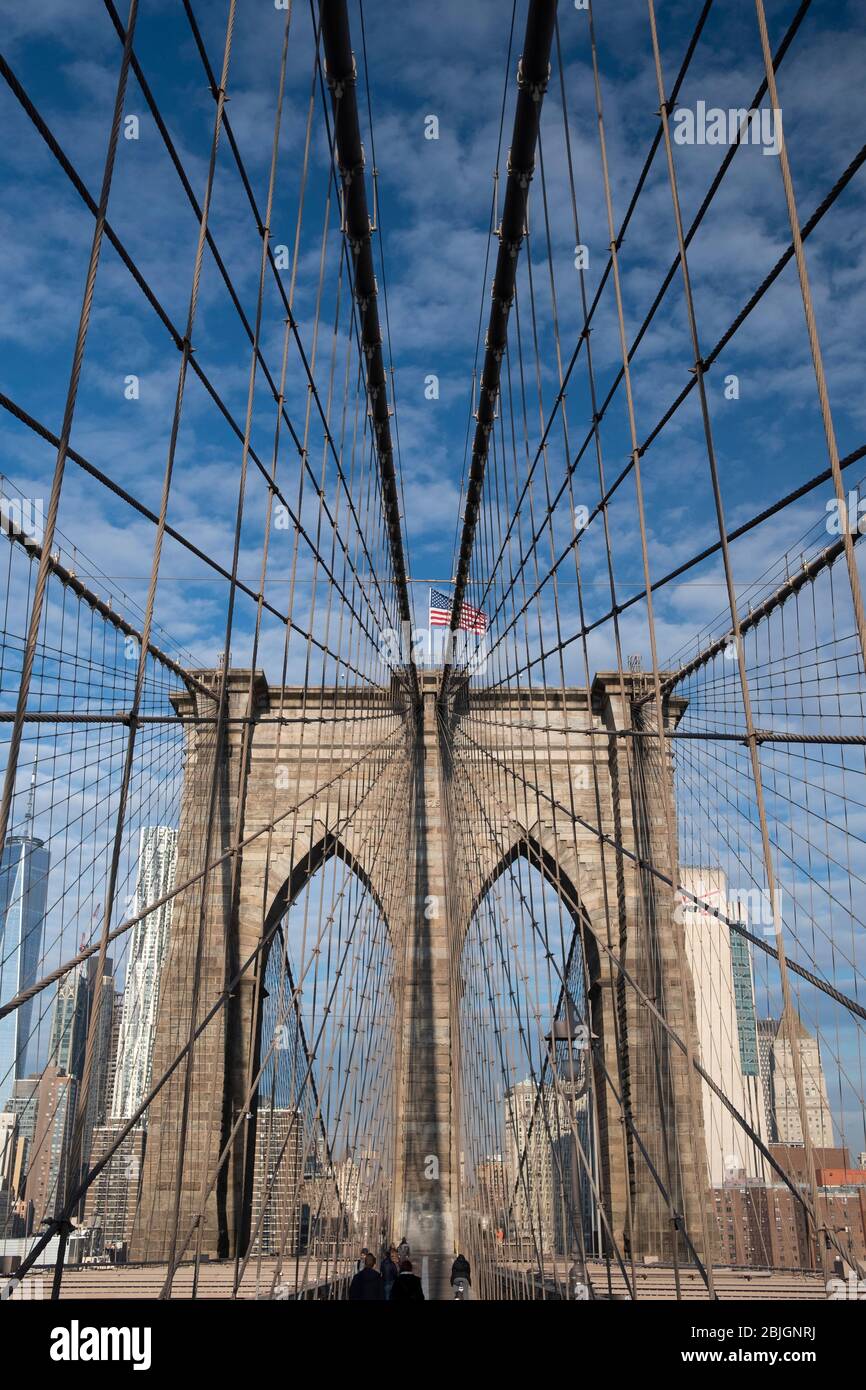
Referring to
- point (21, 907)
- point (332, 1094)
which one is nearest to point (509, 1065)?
point (332, 1094)

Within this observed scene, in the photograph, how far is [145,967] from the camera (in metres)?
23.8

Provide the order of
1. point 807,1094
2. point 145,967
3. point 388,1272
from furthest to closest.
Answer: point 145,967, point 807,1094, point 388,1272

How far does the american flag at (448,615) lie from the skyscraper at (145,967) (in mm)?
4991

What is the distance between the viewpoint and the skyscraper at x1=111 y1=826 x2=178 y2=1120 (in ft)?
42.3

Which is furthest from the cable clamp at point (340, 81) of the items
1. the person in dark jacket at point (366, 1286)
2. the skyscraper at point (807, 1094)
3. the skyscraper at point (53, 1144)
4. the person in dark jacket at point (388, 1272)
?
the skyscraper at point (807, 1094)

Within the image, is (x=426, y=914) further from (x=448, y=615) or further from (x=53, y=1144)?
(x=53, y=1144)

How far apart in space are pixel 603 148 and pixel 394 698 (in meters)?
11.6

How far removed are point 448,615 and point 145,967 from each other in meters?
12.1

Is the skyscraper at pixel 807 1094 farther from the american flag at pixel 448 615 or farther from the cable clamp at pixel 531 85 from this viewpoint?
the cable clamp at pixel 531 85

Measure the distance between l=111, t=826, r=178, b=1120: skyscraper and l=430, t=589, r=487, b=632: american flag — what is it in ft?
16.4

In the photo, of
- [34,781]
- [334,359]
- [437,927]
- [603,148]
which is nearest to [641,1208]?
[437,927]

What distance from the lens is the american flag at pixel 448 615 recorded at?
15.9 metres

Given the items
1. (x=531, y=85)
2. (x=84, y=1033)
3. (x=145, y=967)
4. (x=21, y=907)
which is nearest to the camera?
(x=84, y=1033)
